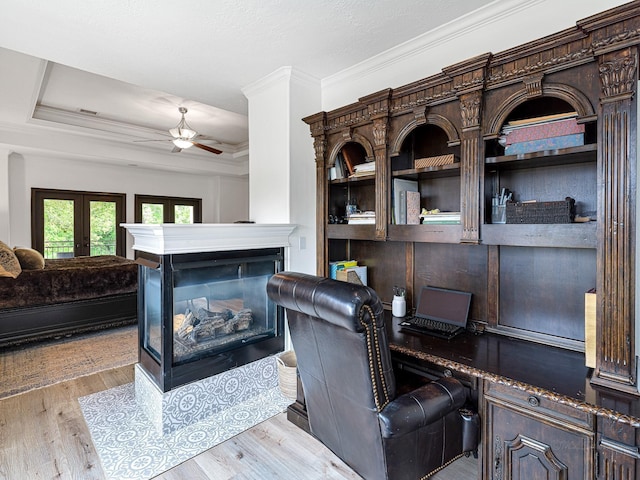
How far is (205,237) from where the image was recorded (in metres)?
2.35

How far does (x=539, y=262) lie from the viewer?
188 centimetres

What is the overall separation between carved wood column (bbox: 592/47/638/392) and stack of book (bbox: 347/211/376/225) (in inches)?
51.6

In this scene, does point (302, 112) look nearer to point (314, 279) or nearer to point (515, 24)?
point (515, 24)

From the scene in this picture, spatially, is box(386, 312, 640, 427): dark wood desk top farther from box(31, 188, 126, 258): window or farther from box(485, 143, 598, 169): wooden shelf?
box(31, 188, 126, 258): window

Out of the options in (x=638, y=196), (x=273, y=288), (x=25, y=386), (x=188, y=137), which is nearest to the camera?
(x=638, y=196)

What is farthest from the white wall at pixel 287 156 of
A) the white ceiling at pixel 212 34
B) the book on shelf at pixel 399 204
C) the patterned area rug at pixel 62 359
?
the patterned area rug at pixel 62 359

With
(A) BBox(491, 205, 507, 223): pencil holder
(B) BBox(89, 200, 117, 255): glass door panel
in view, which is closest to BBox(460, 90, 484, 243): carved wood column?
(A) BBox(491, 205, 507, 223): pencil holder

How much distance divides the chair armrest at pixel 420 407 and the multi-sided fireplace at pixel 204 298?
1.54 m

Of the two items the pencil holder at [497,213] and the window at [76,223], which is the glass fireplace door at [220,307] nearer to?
the pencil holder at [497,213]

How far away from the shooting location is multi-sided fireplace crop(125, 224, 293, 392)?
7.35 ft

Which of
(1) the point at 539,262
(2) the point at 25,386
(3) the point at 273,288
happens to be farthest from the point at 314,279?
(2) the point at 25,386

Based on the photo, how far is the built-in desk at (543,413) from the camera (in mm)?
1214

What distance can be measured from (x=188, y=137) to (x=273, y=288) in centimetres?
362

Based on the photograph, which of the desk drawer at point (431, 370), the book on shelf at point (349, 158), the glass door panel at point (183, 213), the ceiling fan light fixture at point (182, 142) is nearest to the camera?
the desk drawer at point (431, 370)
